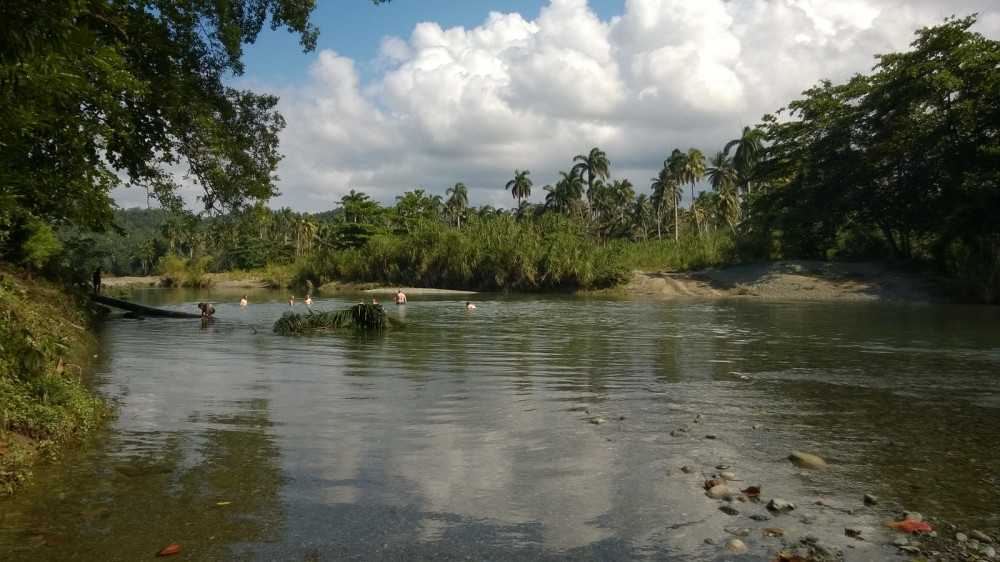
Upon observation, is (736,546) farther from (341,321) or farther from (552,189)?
(552,189)

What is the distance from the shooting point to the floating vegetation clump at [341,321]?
78.6 ft

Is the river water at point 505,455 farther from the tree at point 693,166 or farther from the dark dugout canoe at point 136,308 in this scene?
the tree at point 693,166

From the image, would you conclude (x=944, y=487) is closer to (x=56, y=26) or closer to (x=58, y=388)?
(x=56, y=26)

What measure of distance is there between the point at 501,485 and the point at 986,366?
43.2ft

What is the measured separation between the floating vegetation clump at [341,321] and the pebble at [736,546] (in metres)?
19.5

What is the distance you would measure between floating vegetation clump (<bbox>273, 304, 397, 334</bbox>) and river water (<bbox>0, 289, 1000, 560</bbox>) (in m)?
6.34

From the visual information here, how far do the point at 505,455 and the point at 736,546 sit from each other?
10.6 ft

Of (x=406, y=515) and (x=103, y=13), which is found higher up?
(x=103, y=13)

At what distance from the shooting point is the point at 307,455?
7.99 m

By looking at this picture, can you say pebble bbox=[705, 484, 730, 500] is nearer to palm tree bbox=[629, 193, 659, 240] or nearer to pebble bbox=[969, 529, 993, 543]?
pebble bbox=[969, 529, 993, 543]

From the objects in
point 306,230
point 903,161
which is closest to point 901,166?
point 903,161

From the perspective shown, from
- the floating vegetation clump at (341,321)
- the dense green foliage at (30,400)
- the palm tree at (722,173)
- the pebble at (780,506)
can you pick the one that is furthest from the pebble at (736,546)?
the palm tree at (722,173)

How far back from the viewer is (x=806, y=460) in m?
7.59

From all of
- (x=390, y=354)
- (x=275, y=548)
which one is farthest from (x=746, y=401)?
(x=390, y=354)
